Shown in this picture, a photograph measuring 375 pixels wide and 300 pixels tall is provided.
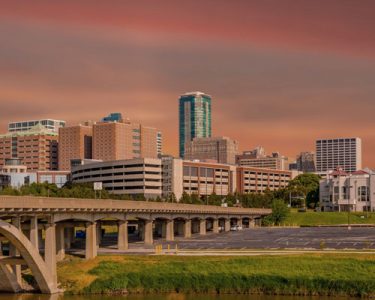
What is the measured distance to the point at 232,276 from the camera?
81.2 metres

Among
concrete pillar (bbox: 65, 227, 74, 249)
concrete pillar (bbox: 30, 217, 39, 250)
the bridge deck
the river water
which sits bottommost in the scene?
the river water

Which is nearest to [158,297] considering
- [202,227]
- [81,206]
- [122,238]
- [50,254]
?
[50,254]

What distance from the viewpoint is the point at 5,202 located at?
70125 mm

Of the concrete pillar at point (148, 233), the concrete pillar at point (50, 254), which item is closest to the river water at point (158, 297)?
the concrete pillar at point (50, 254)

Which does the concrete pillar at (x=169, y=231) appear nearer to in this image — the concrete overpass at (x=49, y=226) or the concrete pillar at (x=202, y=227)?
the concrete overpass at (x=49, y=226)

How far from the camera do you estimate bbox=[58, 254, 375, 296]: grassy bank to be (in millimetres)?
77812

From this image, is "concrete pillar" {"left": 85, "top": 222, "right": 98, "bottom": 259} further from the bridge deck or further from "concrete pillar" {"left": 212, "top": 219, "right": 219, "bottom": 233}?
"concrete pillar" {"left": 212, "top": 219, "right": 219, "bottom": 233}

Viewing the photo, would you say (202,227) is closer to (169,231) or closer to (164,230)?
(164,230)

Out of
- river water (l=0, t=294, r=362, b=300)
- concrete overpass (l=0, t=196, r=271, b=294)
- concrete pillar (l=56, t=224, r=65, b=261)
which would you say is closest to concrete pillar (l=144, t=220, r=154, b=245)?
concrete overpass (l=0, t=196, r=271, b=294)

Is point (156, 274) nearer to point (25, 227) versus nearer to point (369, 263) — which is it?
point (25, 227)

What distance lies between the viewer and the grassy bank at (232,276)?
7781cm

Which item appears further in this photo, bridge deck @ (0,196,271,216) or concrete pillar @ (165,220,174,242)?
concrete pillar @ (165,220,174,242)

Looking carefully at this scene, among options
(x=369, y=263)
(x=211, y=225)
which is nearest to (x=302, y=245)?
(x=369, y=263)

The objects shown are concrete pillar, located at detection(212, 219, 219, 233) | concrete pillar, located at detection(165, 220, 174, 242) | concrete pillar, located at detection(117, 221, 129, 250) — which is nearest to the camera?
concrete pillar, located at detection(117, 221, 129, 250)
